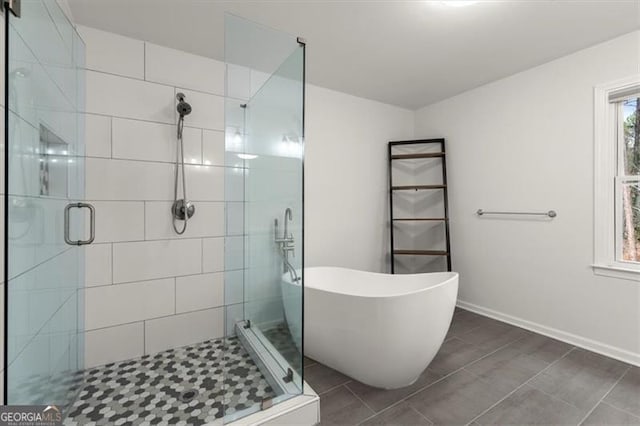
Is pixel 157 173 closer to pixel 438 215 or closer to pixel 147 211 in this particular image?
pixel 147 211

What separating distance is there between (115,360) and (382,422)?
1.79 m

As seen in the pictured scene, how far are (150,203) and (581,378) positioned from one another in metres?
3.09

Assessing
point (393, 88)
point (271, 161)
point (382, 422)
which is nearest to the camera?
point (382, 422)

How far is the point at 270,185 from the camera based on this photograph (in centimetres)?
A: 160

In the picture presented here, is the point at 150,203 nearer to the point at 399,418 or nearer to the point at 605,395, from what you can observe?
the point at 399,418

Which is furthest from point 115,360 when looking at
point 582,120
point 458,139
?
point 582,120

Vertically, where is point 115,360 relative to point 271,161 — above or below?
below

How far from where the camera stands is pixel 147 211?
2.02 meters

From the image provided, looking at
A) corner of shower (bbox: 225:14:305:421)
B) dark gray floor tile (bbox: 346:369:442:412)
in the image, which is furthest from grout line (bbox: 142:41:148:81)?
dark gray floor tile (bbox: 346:369:442:412)

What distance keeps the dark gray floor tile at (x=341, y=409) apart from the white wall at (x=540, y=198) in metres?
1.87

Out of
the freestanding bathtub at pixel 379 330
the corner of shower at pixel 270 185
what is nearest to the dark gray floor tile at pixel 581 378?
the freestanding bathtub at pixel 379 330

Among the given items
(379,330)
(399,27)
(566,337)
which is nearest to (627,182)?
(566,337)

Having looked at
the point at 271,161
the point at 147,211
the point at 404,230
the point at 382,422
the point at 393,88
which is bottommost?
the point at 382,422

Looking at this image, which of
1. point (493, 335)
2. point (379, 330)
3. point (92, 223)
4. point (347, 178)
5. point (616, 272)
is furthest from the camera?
point (347, 178)
